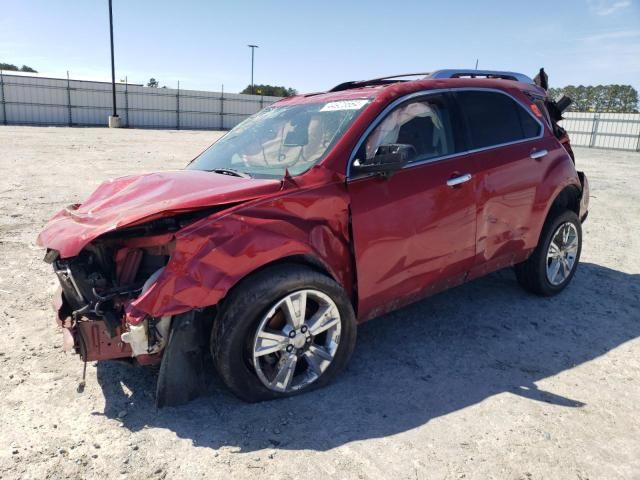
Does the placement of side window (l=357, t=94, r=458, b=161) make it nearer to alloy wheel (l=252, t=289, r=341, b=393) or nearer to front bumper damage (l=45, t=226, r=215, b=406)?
alloy wheel (l=252, t=289, r=341, b=393)

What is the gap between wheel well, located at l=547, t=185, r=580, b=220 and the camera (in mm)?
4773

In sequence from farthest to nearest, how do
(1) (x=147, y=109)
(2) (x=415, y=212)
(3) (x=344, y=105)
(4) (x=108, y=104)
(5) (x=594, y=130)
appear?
1. (1) (x=147, y=109)
2. (4) (x=108, y=104)
3. (5) (x=594, y=130)
4. (3) (x=344, y=105)
5. (2) (x=415, y=212)

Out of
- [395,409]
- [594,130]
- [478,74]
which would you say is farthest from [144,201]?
[594,130]

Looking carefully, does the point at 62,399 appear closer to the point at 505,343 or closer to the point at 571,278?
the point at 505,343

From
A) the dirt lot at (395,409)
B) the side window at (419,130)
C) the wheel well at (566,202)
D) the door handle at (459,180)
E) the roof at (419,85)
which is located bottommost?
the dirt lot at (395,409)

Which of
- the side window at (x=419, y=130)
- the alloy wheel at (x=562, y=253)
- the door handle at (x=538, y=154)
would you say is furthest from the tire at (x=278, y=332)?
the alloy wheel at (x=562, y=253)

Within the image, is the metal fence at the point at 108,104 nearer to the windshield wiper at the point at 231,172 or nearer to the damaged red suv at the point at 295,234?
the windshield wiper at the point at 231,172

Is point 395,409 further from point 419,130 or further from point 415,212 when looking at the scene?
point 419,130

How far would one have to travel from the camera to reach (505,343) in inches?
154

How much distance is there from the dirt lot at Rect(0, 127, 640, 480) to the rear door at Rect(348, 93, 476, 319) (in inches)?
21.4

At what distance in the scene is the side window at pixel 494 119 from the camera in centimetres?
400

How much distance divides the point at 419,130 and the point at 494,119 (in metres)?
0.91

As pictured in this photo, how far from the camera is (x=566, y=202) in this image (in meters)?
4.94

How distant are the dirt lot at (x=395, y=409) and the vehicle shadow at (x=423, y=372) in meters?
0.01
